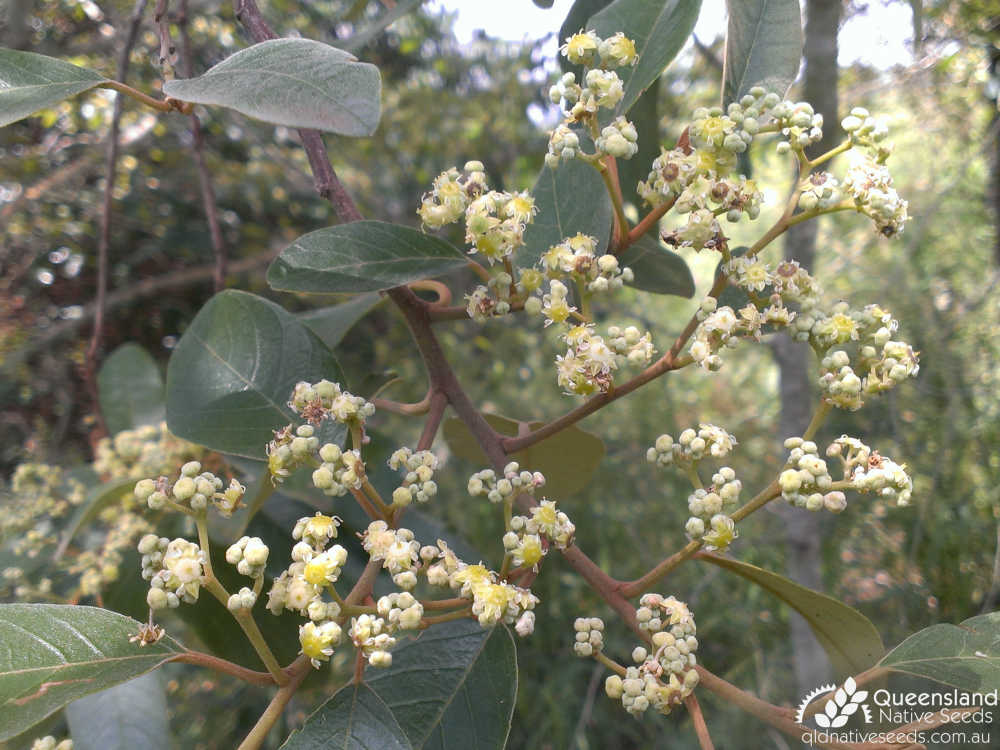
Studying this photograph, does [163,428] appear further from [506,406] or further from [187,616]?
[506,406]

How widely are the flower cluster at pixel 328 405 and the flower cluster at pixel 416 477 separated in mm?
47

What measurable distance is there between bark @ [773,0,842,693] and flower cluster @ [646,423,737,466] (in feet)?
2.45

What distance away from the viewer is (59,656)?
0.53 m

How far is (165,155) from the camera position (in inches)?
89.3

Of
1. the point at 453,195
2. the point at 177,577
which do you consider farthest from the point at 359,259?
the point at 177,577

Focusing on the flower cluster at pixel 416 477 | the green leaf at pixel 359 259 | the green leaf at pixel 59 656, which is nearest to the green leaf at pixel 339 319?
the green leaf at pixel 359 259

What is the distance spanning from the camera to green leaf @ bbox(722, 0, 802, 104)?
720mm

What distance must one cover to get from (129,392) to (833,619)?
1.26 m

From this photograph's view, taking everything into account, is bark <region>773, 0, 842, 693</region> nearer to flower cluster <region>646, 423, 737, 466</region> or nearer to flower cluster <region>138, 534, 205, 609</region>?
flower cluster <region>646, 423, 737, 466</region>

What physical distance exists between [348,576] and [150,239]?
5.59ft

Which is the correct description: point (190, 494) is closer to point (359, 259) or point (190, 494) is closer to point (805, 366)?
point (359, 259)

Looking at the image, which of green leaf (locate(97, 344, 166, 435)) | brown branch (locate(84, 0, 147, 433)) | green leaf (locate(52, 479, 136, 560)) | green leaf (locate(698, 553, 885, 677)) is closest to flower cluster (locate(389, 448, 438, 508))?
green leaf (locate(698, 553, 885, 677))

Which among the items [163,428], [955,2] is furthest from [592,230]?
[955,2]

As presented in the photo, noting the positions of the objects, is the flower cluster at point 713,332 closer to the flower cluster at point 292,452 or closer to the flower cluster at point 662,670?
the flower cluster at point 662,670
